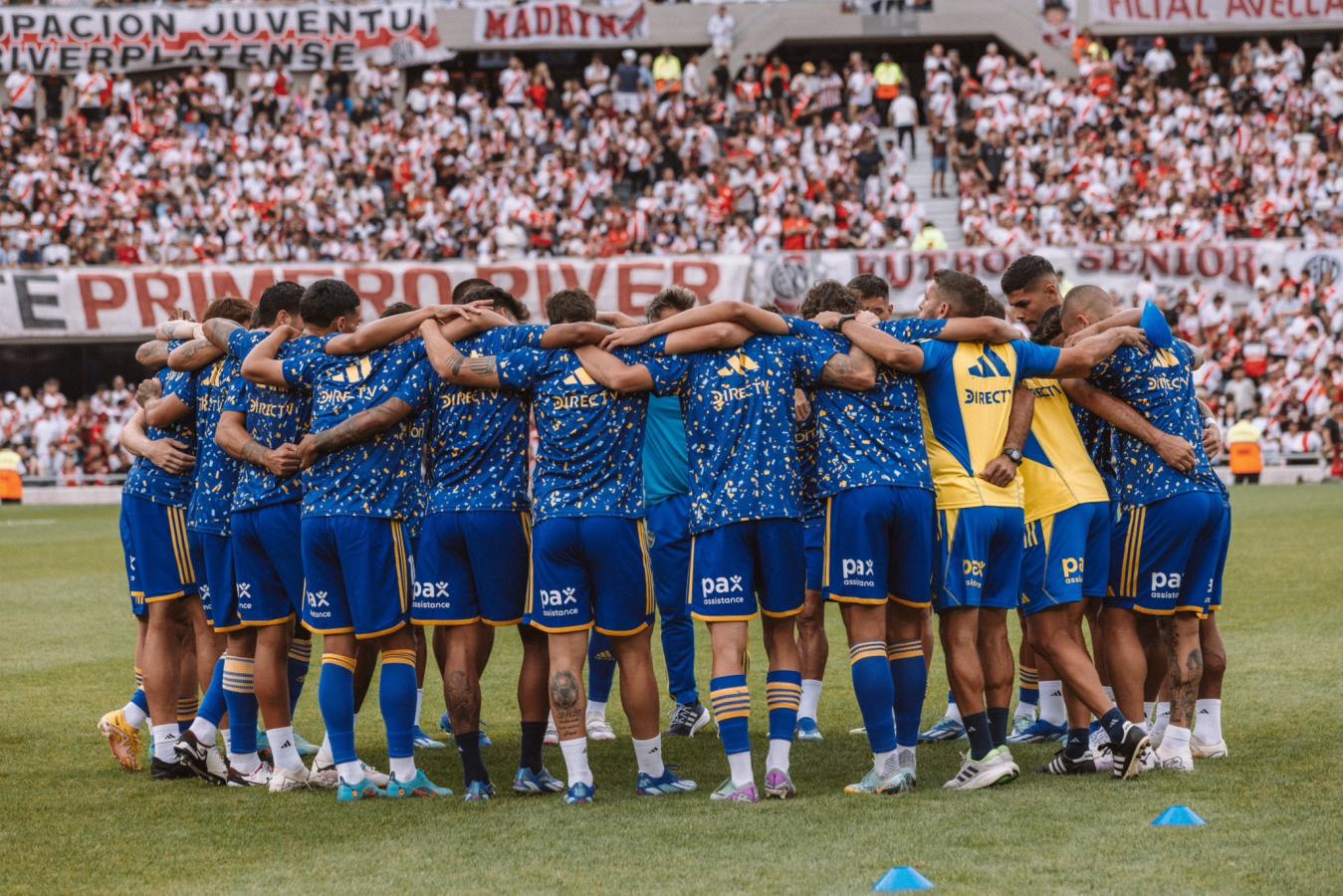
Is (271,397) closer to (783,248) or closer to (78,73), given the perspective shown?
(783,248)

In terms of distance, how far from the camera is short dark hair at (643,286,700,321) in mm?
8648

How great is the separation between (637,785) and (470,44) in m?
34.3

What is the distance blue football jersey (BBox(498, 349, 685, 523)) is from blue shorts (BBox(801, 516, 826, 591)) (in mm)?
1786

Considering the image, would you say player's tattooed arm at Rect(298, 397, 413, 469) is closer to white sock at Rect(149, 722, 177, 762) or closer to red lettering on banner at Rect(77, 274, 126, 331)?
white sock at Rect(149, 722, 177, 762)

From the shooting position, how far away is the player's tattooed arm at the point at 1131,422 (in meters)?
7.65

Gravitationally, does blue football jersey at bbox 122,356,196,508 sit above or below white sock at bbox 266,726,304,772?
above

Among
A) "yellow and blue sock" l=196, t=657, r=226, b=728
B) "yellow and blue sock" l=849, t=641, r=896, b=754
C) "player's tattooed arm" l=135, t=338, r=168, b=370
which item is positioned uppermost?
"player's tattooed arm" l=135, t=338, r=168, b=370

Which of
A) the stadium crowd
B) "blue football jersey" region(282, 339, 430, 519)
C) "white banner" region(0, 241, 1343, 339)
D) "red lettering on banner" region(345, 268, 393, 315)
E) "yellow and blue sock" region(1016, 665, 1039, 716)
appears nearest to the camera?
"blue football jersey" region(282, 339, 430, 519)

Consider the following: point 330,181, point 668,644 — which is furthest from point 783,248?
point 668,644

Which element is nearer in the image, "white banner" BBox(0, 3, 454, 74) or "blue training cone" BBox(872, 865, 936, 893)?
"blue training cone" BBox(872, 865, 936, 893)

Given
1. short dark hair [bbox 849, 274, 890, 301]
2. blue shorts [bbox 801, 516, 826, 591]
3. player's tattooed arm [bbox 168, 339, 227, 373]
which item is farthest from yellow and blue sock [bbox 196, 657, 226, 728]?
short dark hair [bbox 849, 274, 890, 301]

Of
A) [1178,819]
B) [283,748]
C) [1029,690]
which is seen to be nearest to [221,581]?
[283,748]

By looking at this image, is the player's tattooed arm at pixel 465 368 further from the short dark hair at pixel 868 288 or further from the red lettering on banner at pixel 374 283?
the red lettering on banner at pixel 374 283

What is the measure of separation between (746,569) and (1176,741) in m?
2.24
